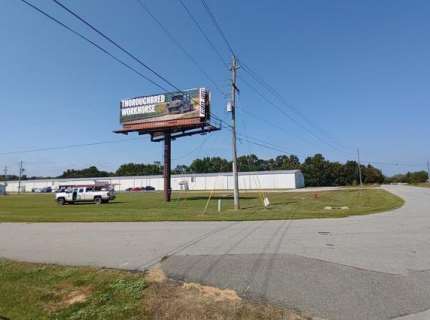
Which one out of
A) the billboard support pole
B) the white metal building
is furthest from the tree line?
the billboard support pole

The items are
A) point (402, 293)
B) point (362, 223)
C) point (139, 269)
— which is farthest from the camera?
point (362, 223)

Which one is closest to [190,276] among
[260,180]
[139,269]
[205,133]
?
[139,269]

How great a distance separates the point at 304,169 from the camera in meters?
130

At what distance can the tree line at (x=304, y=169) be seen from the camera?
422 ft

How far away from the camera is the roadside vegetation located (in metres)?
5.91

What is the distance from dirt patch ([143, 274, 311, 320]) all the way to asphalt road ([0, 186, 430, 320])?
36cm

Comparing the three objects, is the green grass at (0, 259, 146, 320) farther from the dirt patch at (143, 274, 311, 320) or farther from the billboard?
the billboard

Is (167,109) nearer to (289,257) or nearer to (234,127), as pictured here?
(234,127)

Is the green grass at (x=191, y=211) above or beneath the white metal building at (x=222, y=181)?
beneath

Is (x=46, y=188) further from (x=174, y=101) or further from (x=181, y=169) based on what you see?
(x=174, y=101)

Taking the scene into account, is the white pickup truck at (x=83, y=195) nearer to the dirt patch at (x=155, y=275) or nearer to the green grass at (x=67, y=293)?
the green grass at (x=67, y=293)

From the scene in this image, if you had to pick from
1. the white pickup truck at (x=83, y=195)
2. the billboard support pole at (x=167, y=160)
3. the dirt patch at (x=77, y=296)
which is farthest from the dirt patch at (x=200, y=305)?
the billboard support pole at (x=167, y=160)

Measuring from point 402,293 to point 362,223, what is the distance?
10364mm

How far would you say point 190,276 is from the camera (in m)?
7.96
